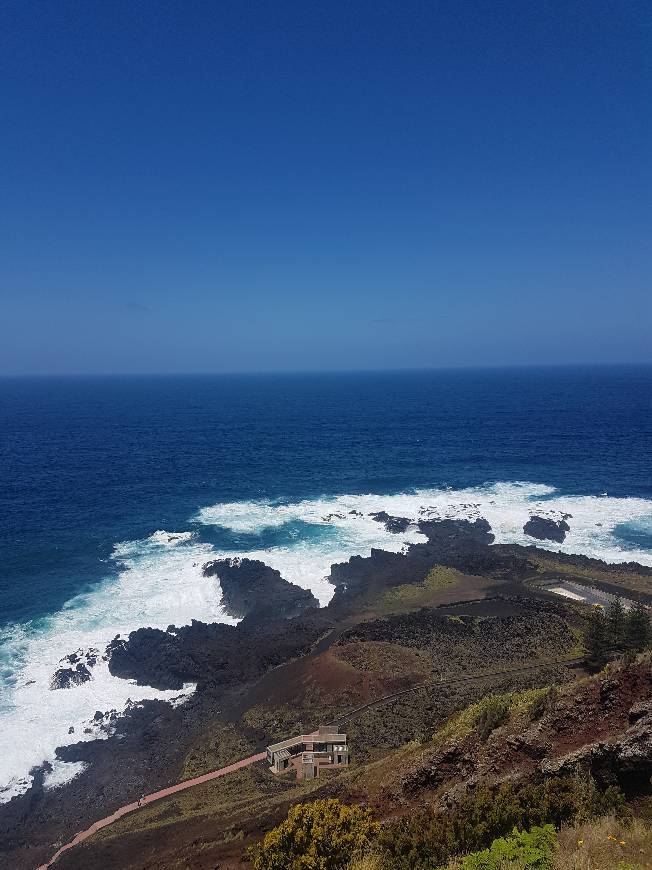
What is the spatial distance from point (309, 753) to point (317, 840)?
1390cm

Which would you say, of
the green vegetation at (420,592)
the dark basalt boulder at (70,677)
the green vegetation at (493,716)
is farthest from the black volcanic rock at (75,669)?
the green vegetation at (493,716)

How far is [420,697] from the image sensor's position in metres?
34.0

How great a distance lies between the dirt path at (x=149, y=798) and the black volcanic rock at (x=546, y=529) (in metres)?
45.0

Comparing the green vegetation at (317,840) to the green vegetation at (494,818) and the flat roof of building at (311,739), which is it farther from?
the flat roof of building at (311,739)

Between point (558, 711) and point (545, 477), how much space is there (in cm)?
7276

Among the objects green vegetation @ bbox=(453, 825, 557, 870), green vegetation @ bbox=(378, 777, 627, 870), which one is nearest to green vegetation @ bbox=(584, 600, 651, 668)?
green vegetation @ bbox=(378, 777, 627, 870)

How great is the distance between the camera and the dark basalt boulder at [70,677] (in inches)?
1449

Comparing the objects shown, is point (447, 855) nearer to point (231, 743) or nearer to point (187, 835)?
point (187, 835)

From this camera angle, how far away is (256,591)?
49.9 m

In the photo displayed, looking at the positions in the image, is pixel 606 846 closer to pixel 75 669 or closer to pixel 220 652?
pixel 220 652

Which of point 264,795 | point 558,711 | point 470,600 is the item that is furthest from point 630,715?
point 470,600

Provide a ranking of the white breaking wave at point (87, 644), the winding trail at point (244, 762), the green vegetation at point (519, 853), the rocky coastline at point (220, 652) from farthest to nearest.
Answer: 1. the white breaking wave at point (87, 644)
2. the rocky coastline at point (220, 652)
3. the winding trail at point (244, 762)
4. the green vegetation at point (519, 853)

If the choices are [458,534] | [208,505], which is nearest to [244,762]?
[458,534]

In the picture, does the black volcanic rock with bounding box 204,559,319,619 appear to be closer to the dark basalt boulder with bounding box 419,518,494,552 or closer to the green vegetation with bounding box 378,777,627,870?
the dark basalt boulder with bounding box 419,518,494,552
